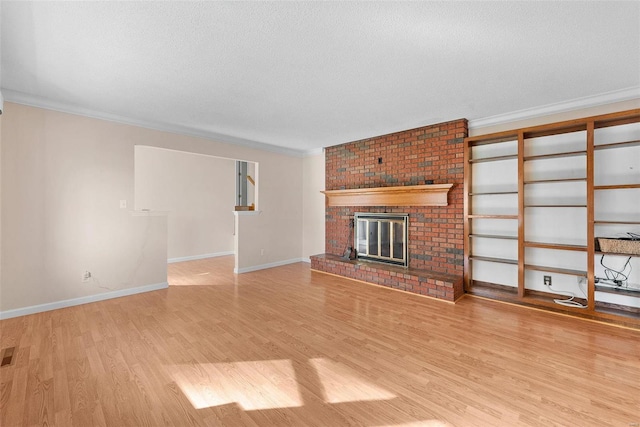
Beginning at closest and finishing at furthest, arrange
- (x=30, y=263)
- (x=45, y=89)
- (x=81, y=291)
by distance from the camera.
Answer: (x=45, y=89), (x=30, y=263), (x=81, y=291)

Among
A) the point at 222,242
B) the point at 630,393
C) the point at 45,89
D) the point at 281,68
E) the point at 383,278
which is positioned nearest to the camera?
the point at 630,393

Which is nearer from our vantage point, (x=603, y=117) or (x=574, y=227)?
(x=603, y=117)

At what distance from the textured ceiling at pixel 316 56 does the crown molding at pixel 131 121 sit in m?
0.05

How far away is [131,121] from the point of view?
3.86 meters

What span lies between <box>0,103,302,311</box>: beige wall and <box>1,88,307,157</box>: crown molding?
7 cm

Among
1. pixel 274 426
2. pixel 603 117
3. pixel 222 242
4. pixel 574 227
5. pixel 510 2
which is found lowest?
pixel 274 426

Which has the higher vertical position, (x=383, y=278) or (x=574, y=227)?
(x=574, y=227)

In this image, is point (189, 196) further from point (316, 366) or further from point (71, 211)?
point (316, 366)

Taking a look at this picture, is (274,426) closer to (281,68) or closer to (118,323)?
(118,323)

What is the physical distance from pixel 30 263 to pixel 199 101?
106 inches

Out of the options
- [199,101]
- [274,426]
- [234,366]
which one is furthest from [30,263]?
[274,426]

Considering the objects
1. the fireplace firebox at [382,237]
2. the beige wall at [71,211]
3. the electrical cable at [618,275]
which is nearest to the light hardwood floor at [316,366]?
the beige wall at [71,211]

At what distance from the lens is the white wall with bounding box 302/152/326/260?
5930 mm

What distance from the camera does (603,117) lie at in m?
2.92
